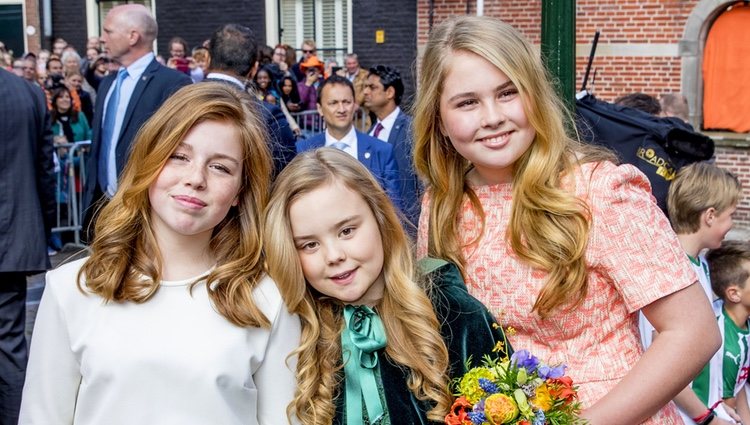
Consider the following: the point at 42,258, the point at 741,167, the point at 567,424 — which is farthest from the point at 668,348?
the point at 741,167

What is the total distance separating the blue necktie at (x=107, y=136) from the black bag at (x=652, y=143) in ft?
10.6

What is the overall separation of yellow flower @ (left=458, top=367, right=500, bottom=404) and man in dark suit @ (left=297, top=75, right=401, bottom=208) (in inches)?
160

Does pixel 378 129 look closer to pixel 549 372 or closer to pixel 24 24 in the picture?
pixel 549 372

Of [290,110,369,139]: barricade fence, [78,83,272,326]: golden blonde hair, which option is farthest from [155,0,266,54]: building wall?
[78,83,272,326]: golden blonde hair

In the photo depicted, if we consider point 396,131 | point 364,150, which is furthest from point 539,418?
point 396,131

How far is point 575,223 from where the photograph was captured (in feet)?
7.72

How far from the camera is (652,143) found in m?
4.79

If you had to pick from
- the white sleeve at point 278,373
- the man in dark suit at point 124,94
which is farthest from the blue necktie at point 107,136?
the white sleeve at point 278,373

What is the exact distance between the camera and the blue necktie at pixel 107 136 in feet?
21.0

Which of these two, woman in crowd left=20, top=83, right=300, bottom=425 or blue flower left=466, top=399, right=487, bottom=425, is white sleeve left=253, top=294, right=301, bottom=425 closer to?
woman in crowd left=20, top=83, right=300, bottom=425

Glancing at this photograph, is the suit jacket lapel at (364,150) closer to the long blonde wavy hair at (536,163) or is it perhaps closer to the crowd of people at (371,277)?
the crowd of people at (371,277)

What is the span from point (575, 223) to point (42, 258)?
393 cm

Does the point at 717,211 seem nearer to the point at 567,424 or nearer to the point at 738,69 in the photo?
the point at 567,424

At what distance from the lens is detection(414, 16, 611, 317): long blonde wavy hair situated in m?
2.35
